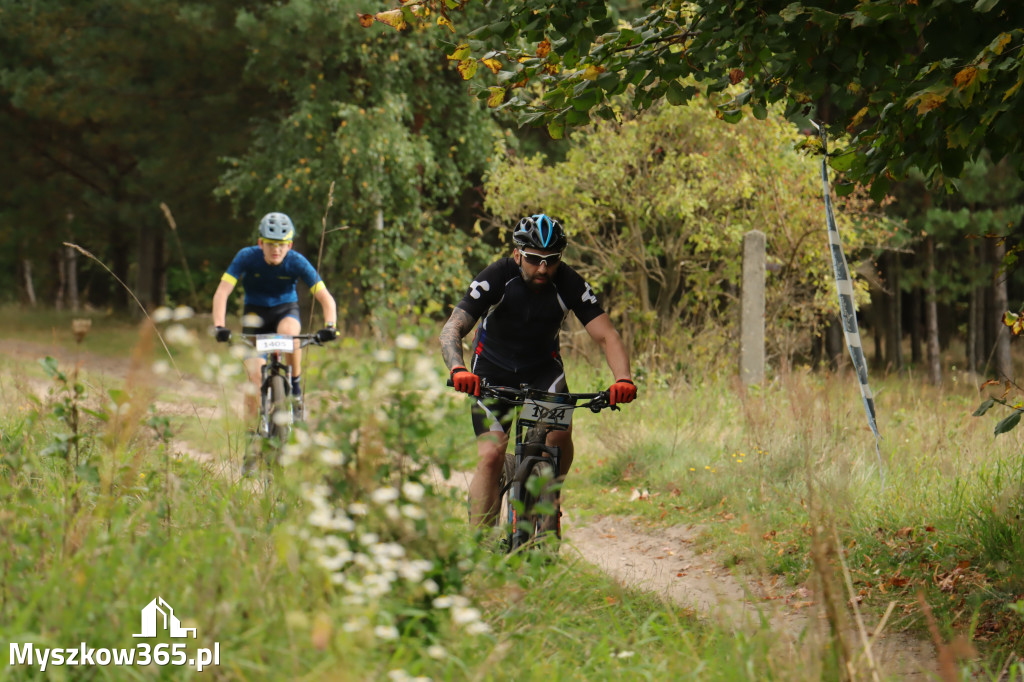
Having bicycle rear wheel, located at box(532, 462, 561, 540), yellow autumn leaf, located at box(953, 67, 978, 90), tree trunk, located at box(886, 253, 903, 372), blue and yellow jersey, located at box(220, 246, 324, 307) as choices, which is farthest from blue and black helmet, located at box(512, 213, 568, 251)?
tree trunk, located at box(886, 253, 903, 372)

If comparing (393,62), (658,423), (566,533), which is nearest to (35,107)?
(393,62)

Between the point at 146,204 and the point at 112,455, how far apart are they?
79.4 ft

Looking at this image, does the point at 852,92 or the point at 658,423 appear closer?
the point at 852,92

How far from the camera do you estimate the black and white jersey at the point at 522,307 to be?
5398 mm

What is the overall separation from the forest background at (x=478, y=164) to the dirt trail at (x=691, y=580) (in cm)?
170

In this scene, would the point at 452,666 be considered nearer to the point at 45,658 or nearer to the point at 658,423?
the point at 45,658

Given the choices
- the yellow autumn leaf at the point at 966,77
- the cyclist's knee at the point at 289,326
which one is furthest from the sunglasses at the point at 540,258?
the cyclist's knee at the point at 289,326

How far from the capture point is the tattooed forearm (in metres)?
5.18

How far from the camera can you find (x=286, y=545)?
276 cm

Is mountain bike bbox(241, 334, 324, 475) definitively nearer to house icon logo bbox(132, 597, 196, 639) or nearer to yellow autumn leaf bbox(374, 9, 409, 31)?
yellow autumn leaf bbox(374, 9, 409, 31)

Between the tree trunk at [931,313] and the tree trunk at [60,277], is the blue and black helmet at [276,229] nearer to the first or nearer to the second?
the tree trunk at [931,313]

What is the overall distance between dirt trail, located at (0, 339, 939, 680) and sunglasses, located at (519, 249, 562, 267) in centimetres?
122

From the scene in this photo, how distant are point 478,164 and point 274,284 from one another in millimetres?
13116

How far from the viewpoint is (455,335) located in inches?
206
